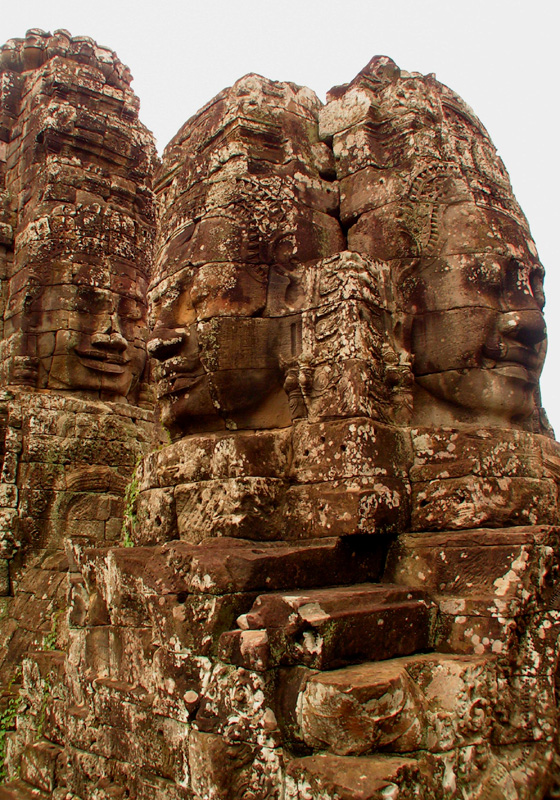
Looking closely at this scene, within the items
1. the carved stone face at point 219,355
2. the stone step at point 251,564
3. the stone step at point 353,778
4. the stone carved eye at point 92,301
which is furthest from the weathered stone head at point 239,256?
the stone carved eye at point 92,301

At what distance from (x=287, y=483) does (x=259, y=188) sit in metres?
2.05

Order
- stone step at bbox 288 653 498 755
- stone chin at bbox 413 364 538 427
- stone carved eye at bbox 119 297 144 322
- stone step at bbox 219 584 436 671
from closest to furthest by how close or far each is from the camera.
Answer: stone step at bbox 288 653 498 755 → stone step at bbox 219 584 436 671 → stone chin at bbox 413 364 538 427 → stone carved eye at bbox 119 297 144 322

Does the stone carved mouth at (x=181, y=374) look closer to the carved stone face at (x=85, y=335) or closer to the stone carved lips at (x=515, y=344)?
the stone carved lips at (x=515, y=344)

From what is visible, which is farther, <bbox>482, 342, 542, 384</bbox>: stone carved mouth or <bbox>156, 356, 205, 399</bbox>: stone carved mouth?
<bbox>156, 356, 205, 399</bbox>: stone carved mouth

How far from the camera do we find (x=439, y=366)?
429 cm

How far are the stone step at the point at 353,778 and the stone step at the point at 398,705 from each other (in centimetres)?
6

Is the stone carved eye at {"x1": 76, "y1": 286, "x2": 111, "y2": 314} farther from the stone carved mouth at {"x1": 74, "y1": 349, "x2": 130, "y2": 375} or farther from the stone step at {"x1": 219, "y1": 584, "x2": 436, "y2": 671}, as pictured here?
the stone step at {"x1": 219, "y1": 584, "x2": 436, "y2": 671}

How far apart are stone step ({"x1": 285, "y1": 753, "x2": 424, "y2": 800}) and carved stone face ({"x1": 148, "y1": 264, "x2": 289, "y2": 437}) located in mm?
2088

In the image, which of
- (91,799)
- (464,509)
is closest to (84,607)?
(91,799)

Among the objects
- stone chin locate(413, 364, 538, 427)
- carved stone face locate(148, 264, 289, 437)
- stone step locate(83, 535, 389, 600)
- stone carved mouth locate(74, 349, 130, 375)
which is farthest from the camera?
stone carved mouth locate(74, 349, 130, 375)

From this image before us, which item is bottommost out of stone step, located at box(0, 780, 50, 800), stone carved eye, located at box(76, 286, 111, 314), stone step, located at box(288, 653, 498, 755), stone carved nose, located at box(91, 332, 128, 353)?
stone step, located at box(0, 780, 50, 800)

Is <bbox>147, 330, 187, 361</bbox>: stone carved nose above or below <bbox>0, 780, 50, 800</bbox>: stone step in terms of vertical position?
above

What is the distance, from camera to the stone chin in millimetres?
4164

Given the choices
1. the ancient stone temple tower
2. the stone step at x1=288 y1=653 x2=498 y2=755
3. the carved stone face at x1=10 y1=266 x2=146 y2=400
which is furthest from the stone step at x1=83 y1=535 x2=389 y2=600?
the carved stone face at x1=10 y1=266 x2=146 y2=400
